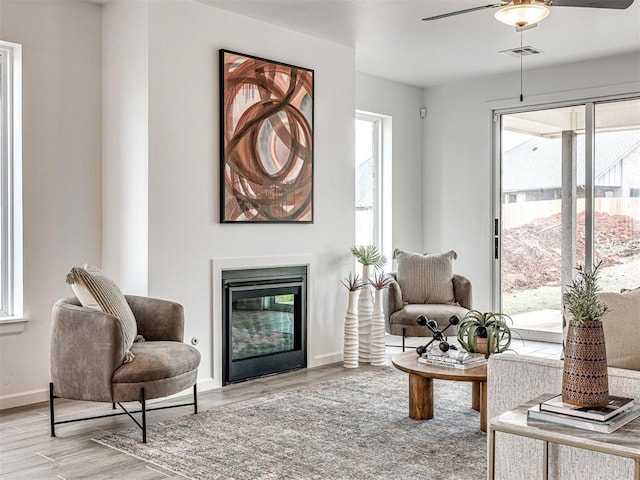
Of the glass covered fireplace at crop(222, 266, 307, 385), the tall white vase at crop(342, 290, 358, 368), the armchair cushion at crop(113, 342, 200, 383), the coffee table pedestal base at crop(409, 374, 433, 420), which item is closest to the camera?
the armchair cushion at crop(113, 342, 200, 383)

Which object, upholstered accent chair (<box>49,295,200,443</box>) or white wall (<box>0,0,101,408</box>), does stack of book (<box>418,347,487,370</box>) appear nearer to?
upholstered accent chair (<box>49,295,200,443</box>)

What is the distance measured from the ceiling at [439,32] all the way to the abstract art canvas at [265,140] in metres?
0.41

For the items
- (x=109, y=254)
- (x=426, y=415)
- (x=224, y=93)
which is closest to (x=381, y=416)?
(x=426, y=415)

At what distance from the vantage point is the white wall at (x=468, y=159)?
22.1 feet

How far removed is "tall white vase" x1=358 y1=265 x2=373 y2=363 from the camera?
18.3 feet

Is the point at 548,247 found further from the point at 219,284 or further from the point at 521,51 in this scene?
the point at 219,284

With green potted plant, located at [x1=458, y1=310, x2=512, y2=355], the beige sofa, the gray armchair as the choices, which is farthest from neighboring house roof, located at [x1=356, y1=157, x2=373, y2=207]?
the beige sofa

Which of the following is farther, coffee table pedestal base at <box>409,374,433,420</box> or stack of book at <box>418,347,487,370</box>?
coffee table pedestal base at <box>409,374,433,420</box>

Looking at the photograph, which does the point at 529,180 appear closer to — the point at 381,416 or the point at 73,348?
the point at 381,416

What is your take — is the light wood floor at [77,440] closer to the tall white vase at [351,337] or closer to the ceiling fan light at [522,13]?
the tall white vase at [351,337]

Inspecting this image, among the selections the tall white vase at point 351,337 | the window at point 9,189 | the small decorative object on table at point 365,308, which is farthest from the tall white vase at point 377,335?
the window at point 9,189

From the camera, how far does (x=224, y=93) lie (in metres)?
4.73

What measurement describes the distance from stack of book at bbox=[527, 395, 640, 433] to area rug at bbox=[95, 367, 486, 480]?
105 cm

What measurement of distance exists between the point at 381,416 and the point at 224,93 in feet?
8.03
